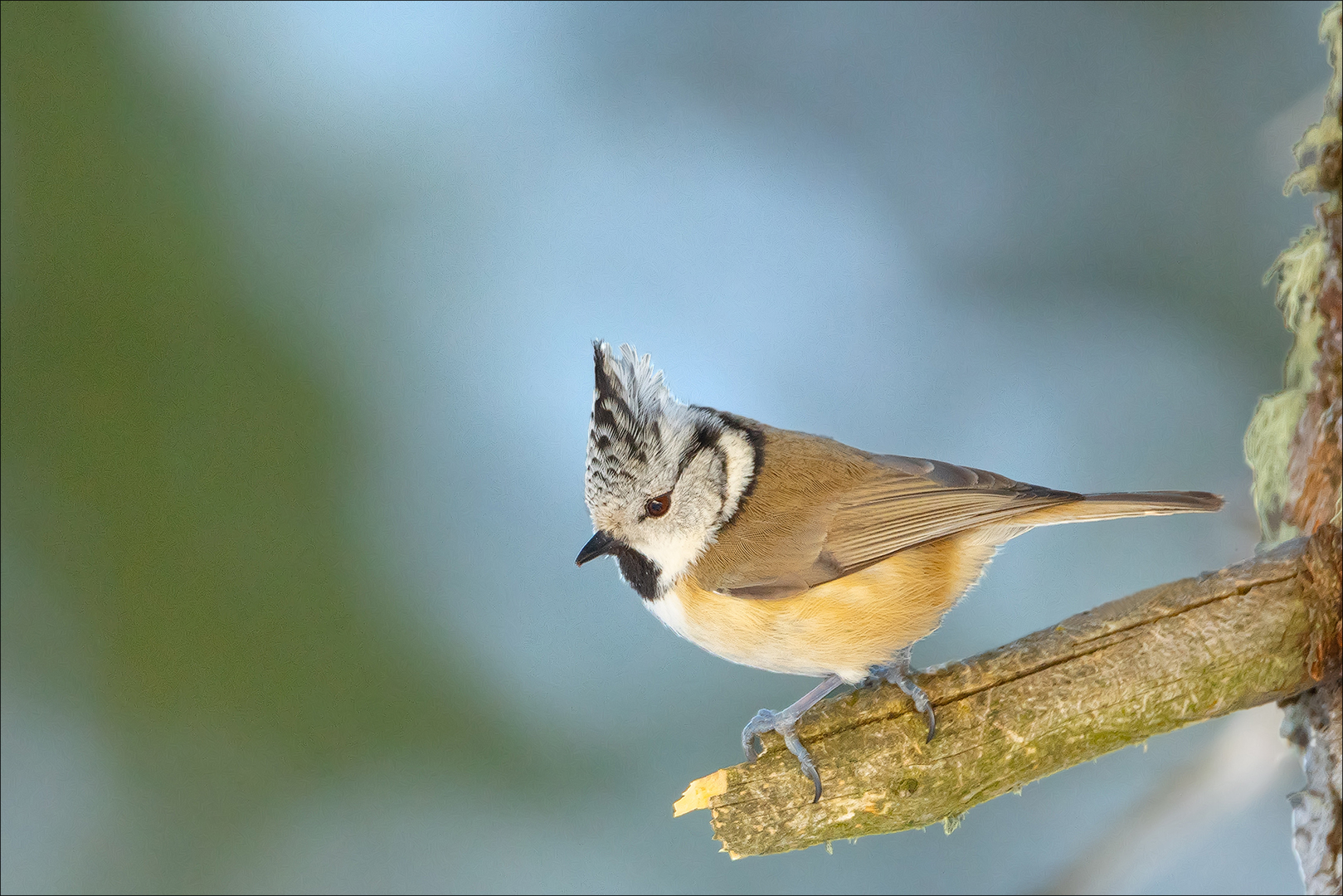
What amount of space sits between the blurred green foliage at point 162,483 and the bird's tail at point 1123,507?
5.91 feet

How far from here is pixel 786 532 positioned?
6.08 ft

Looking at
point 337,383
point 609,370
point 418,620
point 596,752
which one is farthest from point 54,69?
point 596,752

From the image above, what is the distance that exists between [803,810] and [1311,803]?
1007 mm

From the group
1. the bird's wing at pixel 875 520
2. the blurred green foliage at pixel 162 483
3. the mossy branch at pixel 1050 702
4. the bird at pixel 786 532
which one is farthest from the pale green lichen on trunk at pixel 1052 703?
the blurred green foliage at pixel 162 483

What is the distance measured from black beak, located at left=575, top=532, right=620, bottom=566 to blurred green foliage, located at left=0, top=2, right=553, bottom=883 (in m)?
1.29

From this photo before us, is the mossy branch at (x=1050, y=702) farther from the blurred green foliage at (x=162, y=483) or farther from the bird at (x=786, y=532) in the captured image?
the blurred green foliage at (x=162, y=483)

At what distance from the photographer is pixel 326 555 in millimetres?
2912

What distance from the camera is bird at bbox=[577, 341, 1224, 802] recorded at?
1752mm

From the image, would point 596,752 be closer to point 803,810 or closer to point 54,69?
point 803,810

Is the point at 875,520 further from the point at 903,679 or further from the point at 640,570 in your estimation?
the point at 640,570

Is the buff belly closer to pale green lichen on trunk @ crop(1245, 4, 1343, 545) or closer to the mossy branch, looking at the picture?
the mossy branch

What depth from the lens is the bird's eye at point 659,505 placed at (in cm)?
182

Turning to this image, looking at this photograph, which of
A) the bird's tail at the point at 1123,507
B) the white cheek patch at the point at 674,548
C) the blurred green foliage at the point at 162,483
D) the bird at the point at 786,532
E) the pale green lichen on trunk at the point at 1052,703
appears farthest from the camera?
the blurred green foliage at the point at 162,483

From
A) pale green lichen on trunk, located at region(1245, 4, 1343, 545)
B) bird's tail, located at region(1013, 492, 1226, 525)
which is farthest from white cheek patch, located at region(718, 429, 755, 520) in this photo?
pale green lichen on trunk, located at region(1245, 4, 1343, 545)
